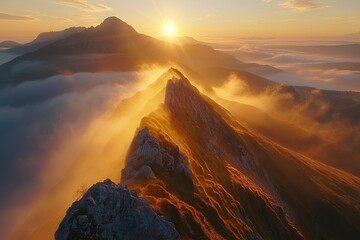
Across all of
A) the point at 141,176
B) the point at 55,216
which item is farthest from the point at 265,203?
the point at 55,216

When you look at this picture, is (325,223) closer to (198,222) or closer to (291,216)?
(291,216)

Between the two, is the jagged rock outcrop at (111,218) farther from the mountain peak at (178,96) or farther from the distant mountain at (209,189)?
the mountain peak at (178,96)

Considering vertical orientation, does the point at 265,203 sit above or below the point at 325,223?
above

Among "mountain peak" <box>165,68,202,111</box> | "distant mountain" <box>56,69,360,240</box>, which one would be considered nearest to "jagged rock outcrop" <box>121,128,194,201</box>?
"distant mountain" <box>56,69,360,240</box>

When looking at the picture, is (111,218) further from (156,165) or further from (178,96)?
(178,96)

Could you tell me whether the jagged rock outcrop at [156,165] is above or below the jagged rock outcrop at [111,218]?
below

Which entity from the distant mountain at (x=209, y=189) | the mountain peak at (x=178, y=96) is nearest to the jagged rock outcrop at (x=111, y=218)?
the distant mountain at (x=209, y=189)

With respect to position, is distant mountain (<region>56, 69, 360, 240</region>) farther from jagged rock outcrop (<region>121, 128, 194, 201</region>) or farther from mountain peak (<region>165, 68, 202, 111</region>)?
mountain peak (<region>165, 68, 202, 111</region>)
